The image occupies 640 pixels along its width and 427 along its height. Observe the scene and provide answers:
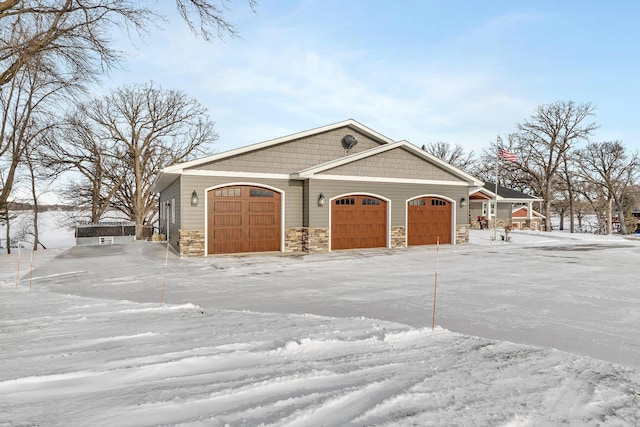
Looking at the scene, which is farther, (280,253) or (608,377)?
(280,253)

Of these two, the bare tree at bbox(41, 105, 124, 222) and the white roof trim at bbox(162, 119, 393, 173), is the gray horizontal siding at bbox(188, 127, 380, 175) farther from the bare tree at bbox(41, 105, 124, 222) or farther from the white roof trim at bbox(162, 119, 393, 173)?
the bare tree at bbox(41, 105, 124, 222)

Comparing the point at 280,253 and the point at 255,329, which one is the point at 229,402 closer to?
the point at 255,329

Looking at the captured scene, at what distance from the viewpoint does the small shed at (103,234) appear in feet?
59.4

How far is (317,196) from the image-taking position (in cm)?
1338

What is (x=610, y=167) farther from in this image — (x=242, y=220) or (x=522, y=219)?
(x=242, y=220)

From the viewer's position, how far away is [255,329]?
3.98 m

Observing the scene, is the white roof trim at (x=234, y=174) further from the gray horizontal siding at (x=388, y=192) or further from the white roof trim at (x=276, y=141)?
the gray horizontal siding at (x=388, y=192)

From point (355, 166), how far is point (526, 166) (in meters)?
27.8

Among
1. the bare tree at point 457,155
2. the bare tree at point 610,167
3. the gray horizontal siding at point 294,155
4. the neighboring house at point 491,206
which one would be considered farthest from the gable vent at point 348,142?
the bare tree at point 457,155

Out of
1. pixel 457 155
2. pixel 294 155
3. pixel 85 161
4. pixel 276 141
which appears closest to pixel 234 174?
pixel 276 141

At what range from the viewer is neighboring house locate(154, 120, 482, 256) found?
12.5 m

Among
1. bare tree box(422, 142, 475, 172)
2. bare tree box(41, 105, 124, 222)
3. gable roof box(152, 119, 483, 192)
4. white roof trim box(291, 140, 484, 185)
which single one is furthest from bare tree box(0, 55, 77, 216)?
bare tree box(422, 142, 475, 172)

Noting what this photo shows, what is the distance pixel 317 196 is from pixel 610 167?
3508 centimetres

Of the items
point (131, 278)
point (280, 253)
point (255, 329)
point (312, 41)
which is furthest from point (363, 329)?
point (312, 41)
